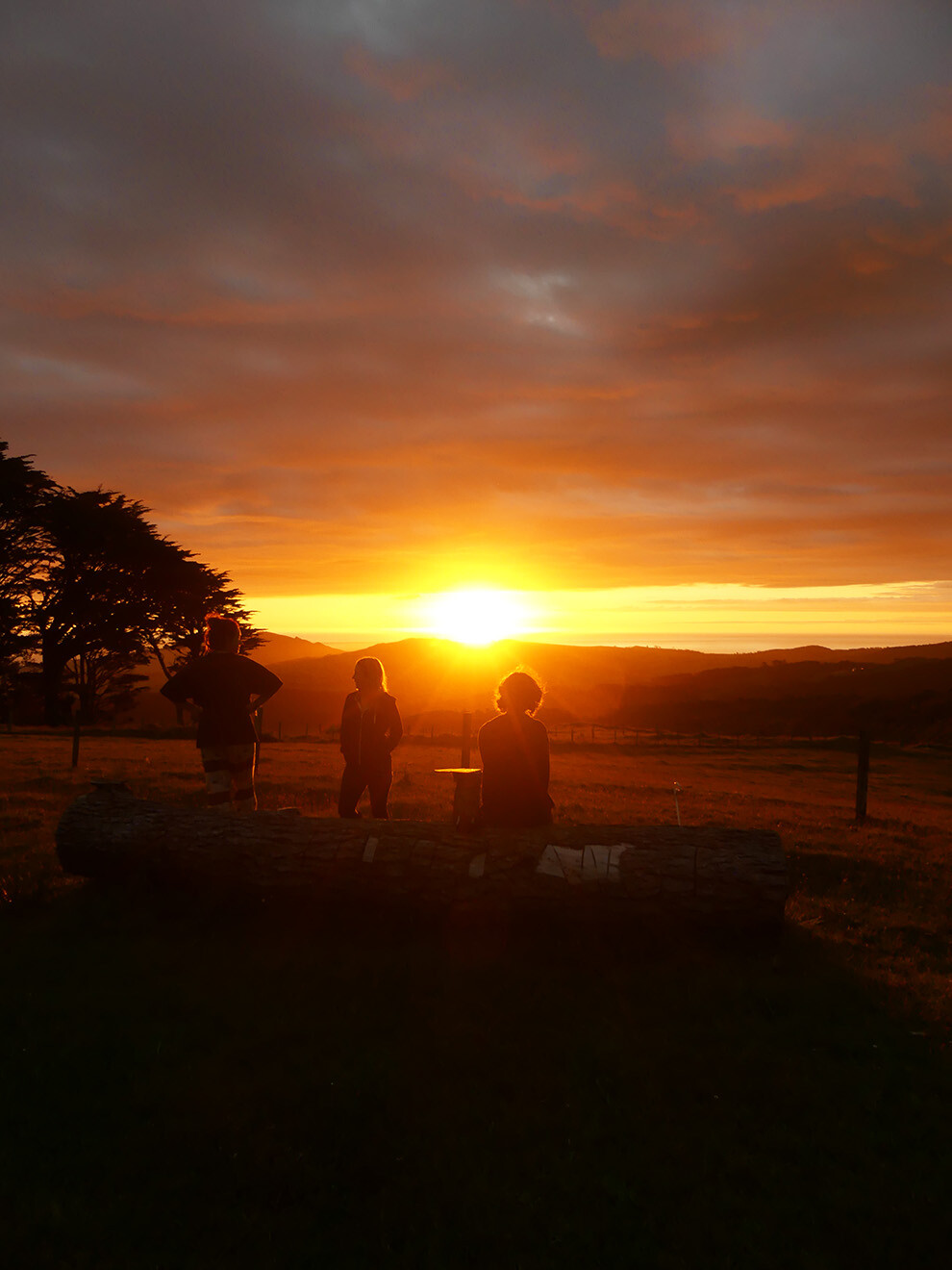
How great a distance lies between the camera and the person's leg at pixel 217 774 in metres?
7.88

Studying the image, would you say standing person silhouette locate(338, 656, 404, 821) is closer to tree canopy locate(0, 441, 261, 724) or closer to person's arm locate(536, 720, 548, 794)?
person's arm locate(536, 720, 548, 794)

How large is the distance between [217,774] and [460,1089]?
14.6ft

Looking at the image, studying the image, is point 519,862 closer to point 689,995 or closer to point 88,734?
point 689,995

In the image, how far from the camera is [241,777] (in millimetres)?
8094

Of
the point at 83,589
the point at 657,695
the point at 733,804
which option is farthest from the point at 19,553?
the point at 657,695

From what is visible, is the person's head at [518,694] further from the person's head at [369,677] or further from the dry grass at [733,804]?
the dry grass at [733,804]

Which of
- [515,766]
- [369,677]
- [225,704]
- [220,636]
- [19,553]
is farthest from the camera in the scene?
[19,553]

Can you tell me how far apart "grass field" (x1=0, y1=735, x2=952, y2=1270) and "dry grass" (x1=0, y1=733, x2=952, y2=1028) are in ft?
0.33

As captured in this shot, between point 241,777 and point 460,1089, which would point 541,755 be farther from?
point 460,1089

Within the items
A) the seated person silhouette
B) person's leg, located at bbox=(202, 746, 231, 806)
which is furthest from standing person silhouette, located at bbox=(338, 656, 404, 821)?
the seated person silhouette

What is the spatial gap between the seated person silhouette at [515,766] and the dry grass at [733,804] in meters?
2.72

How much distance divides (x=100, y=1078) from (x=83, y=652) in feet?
141

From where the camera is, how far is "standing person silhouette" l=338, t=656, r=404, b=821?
8734 mm

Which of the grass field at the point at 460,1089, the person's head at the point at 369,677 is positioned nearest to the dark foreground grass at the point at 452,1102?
the grass field at the point at 460,1089
